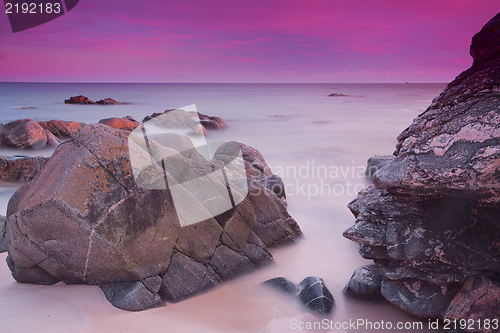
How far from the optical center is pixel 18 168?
953cm

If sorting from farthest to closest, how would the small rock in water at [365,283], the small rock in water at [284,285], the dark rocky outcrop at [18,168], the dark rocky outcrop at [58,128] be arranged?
the dark rocky outcrop at [58,128] → the dark rocky outcrop at [18,168] → the small rock in water at [284,285] → the small rock in water at [365,283]

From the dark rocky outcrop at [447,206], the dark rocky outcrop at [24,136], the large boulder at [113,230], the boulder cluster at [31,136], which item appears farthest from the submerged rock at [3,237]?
the dark rocky outcrop at [24,136]

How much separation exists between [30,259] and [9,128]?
12729mm

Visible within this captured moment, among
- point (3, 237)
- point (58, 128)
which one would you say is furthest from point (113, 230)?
point (58, 128)

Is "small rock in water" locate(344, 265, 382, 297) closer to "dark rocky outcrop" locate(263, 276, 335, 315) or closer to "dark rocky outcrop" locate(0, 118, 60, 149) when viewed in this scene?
"dark rocky outcrop" locate(263, 276, 335, 315)

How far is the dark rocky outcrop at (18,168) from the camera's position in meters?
9.48

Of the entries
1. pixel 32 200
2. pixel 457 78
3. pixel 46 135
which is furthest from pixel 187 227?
pixel 46 135

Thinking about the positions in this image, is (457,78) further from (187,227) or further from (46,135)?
(46,135)

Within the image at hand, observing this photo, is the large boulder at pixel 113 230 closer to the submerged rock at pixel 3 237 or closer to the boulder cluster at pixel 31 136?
the boulder cluster at pixel 31 136

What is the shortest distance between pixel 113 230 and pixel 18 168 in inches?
292

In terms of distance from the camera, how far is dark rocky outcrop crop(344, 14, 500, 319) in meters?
3.38

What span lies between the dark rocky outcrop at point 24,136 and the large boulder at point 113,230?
36.3ft

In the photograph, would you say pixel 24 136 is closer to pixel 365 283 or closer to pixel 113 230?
pixel 113 230

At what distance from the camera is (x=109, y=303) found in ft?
13.0
